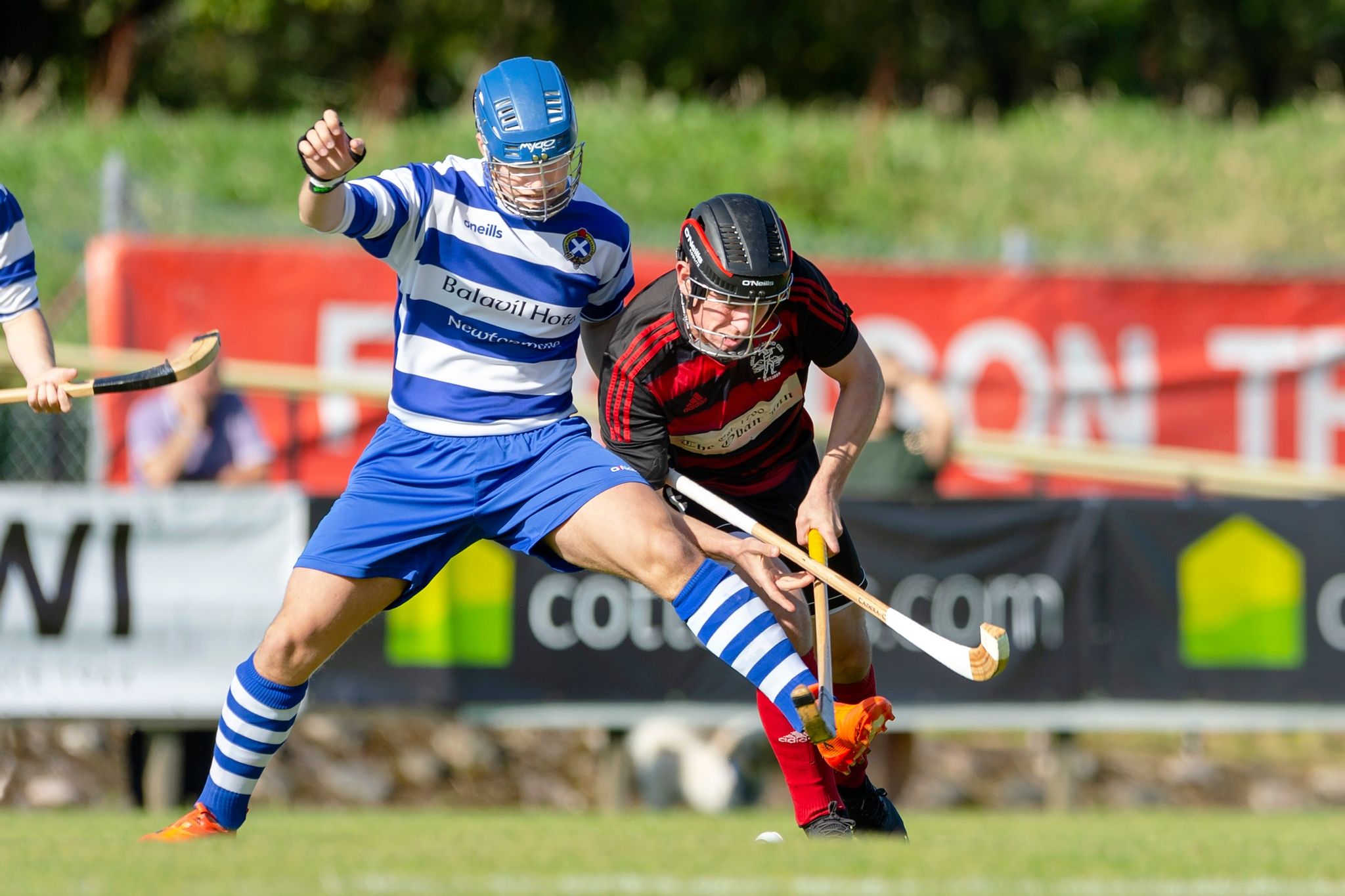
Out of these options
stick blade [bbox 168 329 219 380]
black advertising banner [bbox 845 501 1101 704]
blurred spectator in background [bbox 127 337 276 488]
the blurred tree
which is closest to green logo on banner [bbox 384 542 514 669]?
blurred spectator in background [bbox 127 337 276 488]

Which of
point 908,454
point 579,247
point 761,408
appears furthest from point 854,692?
point 908,454

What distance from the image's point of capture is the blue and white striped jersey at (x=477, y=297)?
4785 mm

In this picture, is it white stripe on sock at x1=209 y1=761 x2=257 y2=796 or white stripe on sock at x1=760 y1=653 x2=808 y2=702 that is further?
white stripe on sock at x1=209 y1=761 x2=257 y2=796

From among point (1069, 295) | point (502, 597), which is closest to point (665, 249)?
point (1069, 295)

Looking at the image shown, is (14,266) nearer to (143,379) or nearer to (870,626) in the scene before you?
(143,379)

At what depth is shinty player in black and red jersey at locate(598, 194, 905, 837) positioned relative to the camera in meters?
4.64

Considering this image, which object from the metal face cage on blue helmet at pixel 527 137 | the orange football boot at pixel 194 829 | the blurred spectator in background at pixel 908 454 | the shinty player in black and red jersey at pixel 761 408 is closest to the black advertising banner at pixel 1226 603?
the blurred spectator in background at pixel 908 454

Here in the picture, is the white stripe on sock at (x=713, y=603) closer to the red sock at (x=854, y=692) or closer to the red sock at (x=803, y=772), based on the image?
the red sock at (x=803, y=772)

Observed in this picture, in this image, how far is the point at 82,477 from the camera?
9.60m

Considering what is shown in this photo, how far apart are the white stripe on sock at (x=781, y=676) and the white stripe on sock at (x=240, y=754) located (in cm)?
134

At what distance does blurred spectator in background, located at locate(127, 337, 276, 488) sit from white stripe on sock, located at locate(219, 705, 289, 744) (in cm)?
377

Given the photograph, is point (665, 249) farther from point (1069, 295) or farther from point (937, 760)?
point (937, 760)

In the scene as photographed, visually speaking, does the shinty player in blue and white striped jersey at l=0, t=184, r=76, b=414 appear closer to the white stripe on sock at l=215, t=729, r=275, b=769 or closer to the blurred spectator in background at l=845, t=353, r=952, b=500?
the white stripe on sock at l=215, t=729, r=275, b=769

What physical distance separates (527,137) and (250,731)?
5.67 feet
